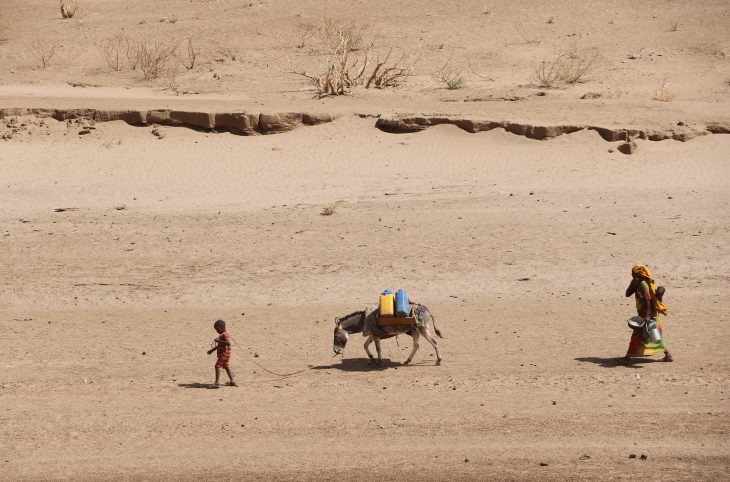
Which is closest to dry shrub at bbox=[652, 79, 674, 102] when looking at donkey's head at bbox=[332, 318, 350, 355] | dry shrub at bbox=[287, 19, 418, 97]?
dry shrub at bbox=[287, 19, 418, 97]

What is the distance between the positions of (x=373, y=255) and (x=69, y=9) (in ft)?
69.0

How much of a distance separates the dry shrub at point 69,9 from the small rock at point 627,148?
63.4 ft

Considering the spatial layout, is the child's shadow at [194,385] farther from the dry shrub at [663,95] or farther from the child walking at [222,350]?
the dry shrub at [663,95]

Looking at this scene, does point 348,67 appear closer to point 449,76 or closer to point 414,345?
point 449,76

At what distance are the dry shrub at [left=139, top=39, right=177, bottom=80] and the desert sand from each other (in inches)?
18.4

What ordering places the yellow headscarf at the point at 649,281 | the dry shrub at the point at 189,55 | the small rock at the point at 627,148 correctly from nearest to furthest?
the yellow headscarf at the point at 649,281 < the small rock at the point at 627,148 < the dry shrub at the point at 189,55

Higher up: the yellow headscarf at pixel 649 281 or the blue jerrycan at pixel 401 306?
the yellow headscarf at pixel 649 281

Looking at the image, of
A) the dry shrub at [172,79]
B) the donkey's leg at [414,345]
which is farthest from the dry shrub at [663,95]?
the donkey's leg at [414,345]

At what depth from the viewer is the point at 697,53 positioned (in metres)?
28.5

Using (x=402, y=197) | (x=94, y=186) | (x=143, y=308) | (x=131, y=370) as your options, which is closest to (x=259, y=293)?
(x=143, y=308)

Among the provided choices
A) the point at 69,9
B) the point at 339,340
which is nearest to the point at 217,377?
the point at 339,340

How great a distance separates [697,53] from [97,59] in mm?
15078

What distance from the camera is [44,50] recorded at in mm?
31453

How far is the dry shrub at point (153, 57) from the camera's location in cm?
2834
